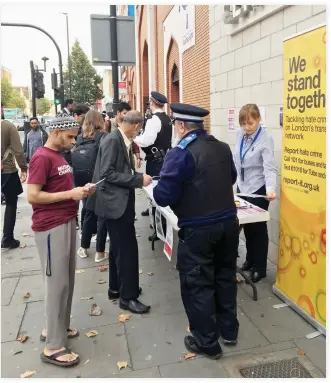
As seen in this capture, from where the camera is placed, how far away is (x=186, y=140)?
2.71 m

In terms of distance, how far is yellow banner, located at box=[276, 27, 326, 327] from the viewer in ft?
9.71

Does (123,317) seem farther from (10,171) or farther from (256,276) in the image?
(10,171)

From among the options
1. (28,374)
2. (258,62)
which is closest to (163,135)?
(258,62)

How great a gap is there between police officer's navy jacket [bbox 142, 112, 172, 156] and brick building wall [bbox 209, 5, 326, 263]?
1.00 m

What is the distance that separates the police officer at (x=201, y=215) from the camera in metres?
2.68

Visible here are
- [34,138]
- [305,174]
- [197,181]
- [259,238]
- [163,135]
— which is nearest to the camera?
[197,181]

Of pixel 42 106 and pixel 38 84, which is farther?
pixel 42 106

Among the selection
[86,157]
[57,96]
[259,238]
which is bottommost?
[259,238]

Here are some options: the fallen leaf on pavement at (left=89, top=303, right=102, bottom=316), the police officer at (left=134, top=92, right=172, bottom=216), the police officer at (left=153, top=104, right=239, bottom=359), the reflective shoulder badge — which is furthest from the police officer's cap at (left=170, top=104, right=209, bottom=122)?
the police officer at (left=134, top=92, right=172, bottom=216)

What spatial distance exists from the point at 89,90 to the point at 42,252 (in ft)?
122

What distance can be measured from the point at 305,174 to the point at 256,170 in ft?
2.73

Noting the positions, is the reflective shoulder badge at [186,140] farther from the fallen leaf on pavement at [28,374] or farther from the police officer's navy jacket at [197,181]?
the fallen leaf on pavement at [28,374]

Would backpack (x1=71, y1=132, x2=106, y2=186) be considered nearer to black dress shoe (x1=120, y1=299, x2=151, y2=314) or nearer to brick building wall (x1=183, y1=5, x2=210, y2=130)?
black dress shoe (x1=120, y1=299, x2=151, y2=314)

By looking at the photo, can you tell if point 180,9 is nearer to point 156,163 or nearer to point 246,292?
point 156,163
